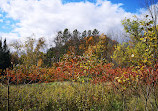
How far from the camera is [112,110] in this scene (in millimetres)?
3879

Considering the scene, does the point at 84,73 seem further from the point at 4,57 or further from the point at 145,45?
the point at 4,57

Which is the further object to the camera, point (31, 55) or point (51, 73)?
point (31, 55)

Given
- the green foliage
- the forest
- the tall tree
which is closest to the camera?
the green foliage

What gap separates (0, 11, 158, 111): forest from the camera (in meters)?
2.98

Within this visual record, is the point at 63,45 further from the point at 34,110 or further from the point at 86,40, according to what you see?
the point at 34,110

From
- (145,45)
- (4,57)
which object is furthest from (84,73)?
(4,57)

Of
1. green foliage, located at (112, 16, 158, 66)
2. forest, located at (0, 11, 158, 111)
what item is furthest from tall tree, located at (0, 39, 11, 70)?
green foliage, located at (112, 16, 158, 66)

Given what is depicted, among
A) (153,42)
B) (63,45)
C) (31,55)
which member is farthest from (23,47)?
(153,42)

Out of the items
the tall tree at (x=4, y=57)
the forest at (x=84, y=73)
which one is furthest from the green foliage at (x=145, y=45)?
the tall tree at (x=4, y=57)

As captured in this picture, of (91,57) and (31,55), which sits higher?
(31,55)

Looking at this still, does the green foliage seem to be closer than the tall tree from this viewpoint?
Yes

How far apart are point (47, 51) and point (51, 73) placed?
18.6 metres

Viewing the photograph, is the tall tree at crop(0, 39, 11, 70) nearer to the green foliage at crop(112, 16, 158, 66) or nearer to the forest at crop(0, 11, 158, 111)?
the forest at crop(0, 11, 158, 111)

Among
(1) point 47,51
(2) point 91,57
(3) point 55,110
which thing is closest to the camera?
(3) point 55,110
